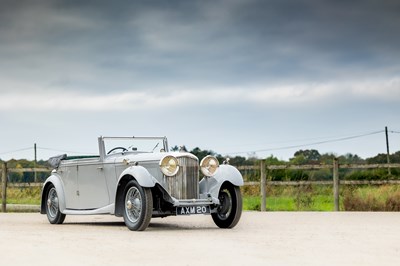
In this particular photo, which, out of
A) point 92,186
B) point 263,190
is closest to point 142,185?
point 92,186

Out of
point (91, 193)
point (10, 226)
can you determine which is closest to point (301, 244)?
point (91, 193)

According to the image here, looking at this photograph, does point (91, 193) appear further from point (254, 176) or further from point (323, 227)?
→ point (254, 176)

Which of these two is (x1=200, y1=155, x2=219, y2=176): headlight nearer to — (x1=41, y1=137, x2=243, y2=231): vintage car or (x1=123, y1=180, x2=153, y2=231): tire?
(x1=41, y1=137, x2=243, y2=231): vintage car

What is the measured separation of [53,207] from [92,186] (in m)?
1.44

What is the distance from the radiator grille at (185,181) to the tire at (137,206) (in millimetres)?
616

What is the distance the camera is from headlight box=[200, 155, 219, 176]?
45.8ft

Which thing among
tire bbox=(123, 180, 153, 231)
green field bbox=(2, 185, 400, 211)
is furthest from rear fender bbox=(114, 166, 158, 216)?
green field bbox=(2, 185, 400, 211)

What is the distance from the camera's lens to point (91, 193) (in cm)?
1470

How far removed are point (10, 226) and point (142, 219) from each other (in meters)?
3.18

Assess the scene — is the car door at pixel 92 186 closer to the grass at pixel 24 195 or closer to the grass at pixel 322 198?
the grass at pixel 322 198

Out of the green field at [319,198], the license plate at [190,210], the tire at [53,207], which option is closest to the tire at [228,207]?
the license plate at [190,210]

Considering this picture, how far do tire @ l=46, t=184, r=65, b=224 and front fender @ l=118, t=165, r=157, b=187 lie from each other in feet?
9.10

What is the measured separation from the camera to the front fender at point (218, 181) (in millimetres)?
13797

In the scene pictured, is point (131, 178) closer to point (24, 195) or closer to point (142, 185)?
point (142, 185)
